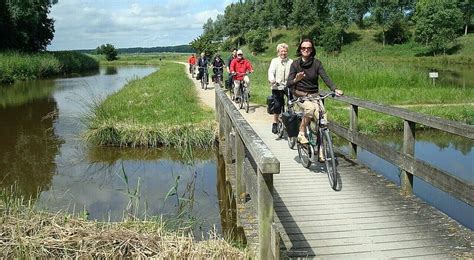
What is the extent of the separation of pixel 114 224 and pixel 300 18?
70.6 meters

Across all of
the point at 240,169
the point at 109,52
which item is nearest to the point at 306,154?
the point at 240,169

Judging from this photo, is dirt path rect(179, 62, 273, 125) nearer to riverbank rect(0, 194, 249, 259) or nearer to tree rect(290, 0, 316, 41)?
riverbank rect(0, 194, 249, 259)

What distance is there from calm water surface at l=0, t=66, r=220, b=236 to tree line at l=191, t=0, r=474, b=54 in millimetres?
35404

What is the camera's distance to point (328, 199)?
19.6 feet

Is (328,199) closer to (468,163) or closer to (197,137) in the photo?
(468,163)

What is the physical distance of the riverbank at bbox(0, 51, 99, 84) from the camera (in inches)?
1449

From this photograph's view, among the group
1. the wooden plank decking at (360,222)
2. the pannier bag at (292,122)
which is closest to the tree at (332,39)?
the pannier bag at (292,122)

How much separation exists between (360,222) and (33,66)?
40759 mm

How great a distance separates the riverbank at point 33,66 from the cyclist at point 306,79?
34.1 metres

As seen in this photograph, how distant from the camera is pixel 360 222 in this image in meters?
5.19

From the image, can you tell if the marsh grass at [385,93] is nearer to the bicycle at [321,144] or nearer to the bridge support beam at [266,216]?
the bicycle at [321,144]

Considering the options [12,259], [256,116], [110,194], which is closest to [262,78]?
[256,116]

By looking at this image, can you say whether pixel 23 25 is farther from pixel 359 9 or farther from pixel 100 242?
pixel 100 242

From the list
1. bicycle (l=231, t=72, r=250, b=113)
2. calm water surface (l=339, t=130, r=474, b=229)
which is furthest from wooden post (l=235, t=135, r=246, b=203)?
bicycle (l=231, t=72, r=250, b=113)
